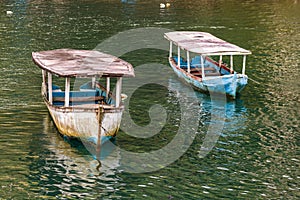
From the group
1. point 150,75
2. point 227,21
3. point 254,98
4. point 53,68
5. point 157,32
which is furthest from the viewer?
point 227,21

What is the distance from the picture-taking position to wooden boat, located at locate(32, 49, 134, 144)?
3350 centimetres

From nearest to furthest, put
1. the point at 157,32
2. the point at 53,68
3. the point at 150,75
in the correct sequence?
the point at 53,68
the point at 150,75
the point at 157,32

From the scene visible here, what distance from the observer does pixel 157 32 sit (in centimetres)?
7356

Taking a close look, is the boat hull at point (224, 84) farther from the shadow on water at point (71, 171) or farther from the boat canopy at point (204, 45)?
the shadow on water at point (71, 171)

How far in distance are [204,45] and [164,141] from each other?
571 inches

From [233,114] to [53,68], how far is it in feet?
43.2

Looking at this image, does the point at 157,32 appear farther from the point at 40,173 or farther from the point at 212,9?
the point at 40,173

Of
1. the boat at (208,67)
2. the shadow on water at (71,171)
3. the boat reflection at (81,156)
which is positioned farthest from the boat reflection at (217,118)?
the shadow on water at (71,171)

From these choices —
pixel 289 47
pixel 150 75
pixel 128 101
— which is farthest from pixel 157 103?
pixel 289 47

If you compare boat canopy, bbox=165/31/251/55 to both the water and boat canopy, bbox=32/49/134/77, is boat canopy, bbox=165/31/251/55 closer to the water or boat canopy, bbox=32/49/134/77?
the water

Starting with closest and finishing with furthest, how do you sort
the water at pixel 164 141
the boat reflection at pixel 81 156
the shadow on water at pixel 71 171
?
the shadow on water at pixel 71 171 < the water at pixel 164 141 < the boat reflection at pixel 81 156

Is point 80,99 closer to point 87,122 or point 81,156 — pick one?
point 87,122

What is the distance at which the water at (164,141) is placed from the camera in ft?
97.7

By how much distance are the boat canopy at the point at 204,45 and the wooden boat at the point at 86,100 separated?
34.1ft
